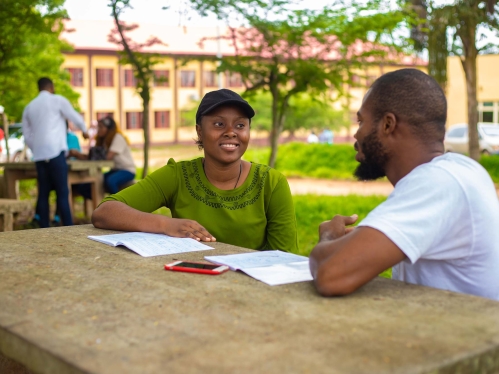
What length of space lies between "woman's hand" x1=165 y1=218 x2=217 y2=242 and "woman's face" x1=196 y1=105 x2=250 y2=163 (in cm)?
45

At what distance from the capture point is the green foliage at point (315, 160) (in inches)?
631

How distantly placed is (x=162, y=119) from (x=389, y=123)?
113ft

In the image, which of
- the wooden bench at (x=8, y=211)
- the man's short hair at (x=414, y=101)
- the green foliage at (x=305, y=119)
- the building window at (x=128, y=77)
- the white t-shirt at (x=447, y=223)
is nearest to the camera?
the white t-shirt at (x=447, y=223)

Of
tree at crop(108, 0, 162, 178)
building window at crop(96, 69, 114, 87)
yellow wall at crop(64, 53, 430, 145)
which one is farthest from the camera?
building window at crop(96, 69, 114, 87)

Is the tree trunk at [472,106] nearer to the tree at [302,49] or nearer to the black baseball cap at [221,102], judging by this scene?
the tree at [302,49]

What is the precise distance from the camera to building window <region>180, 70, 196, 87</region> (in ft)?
118

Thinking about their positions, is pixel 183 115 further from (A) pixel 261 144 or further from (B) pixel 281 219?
(B) pixel 281 219

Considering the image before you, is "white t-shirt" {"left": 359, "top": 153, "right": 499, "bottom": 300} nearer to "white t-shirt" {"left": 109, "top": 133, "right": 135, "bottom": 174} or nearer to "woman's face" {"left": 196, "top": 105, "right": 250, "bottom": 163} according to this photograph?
"woman's face" {"left": 196, "top": 105, "right": 250, "bottom": 163}

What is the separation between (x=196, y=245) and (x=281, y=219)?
0.65m

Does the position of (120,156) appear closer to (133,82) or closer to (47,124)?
(47,124)

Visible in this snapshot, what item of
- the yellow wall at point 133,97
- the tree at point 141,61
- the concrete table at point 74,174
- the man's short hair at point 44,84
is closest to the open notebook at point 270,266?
the man's short hair at point 44,84

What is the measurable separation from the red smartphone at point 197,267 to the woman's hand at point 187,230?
0.55 meters

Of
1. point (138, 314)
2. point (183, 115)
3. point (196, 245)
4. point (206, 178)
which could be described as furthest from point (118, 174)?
point (183, 115)

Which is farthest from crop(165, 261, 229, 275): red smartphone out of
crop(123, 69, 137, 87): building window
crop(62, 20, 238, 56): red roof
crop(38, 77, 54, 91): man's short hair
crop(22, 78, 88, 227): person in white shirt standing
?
crop(123, 69, 137, 87): building window
